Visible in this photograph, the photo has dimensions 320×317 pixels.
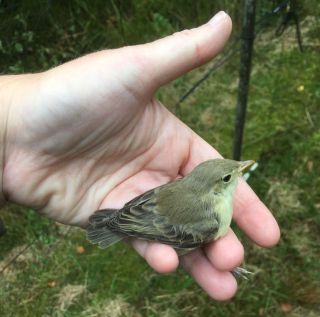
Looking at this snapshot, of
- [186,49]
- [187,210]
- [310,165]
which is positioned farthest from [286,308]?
[186,49]


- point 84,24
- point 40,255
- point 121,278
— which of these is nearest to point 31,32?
point 84,24

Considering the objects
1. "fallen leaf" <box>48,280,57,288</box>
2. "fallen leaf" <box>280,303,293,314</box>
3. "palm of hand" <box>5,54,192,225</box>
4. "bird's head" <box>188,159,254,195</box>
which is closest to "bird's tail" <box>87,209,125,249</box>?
"palm of hand" <box>5,54,192,225</box>

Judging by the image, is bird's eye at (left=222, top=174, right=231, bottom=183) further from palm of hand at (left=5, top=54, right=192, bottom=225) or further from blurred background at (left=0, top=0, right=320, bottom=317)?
blurred background at (left=0, top=0, right=320, bottom=317)

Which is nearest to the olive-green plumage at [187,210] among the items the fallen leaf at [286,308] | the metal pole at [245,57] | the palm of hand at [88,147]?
the palm of hand at [88,147]

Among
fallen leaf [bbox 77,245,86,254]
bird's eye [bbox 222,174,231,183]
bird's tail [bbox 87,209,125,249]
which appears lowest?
fallen leaf [bbox 77,245,86,254]

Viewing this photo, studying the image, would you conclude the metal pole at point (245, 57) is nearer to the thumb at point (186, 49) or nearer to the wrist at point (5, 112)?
the thumb at point (186, 49)

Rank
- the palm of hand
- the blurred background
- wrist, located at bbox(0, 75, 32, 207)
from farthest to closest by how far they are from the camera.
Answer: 1. the blurred background
2. wrist, located at bbox(0, 75, 32, 207)
3. the palm of hand

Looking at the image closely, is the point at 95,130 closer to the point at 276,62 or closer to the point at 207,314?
the point at 207,314
